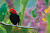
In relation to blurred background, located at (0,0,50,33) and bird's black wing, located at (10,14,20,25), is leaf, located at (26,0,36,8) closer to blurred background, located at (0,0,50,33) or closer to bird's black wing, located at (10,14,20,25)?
blurred background, located at (0,0,50,33)

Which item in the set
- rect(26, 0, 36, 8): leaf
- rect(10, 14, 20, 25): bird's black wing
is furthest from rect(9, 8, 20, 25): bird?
rect(26, 0, 36, 8): leaf

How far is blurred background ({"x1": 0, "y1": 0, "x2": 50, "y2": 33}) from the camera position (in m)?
0.84

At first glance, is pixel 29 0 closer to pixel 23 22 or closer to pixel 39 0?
pixel 39 0

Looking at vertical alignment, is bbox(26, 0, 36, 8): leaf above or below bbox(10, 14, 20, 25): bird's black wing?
above

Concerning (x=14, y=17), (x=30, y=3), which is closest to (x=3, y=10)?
(x=14, y=17)

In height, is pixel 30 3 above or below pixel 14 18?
above

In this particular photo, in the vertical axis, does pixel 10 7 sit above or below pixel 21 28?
above

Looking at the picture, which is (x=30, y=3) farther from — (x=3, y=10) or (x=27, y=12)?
(x=3, y=10)

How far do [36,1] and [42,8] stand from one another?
0.09 meters

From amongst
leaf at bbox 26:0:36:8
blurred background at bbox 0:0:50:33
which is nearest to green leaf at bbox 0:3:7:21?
blurred background at bbox 0:0:50:33

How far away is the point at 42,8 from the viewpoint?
859 mm

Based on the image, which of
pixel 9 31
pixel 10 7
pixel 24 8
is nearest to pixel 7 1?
pixel 10 7

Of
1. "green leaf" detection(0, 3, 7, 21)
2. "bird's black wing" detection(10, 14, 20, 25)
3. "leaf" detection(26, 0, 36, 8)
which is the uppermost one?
"leaf" detection(26, 0, 36, 8)

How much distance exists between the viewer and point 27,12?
864 millimetres
